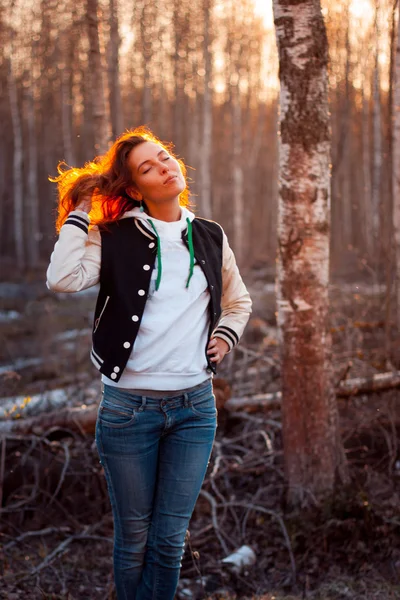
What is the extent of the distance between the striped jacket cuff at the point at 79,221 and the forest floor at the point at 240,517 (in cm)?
170

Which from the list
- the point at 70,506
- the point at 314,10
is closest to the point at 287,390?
the point at 70,506

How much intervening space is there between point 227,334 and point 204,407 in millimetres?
355

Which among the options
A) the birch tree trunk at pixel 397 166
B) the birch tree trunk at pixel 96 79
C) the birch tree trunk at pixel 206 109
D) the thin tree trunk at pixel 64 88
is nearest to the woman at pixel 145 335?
the birch tree trunk at pixel 96 79

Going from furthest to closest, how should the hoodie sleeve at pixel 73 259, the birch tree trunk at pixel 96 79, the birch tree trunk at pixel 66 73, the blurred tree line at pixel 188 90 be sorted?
the birch tree trunk at pixel 66 73 < the blurred tree line at pixel 188 90 < the birch tree trunk at pixel 96 79 < the hoodie sleeve at pixel 73 259

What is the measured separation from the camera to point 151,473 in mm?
2857

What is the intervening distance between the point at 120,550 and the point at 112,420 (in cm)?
57

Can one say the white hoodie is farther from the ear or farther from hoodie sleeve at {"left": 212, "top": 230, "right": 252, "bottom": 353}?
hoodie sleeve at {"left": 212, "top": 230, "right": 252, "bottom": 353}

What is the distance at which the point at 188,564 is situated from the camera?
436 centimetres

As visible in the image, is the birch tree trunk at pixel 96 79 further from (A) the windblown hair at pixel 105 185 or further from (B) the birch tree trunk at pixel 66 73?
(B) the birch tree trunk at pixel 66 73

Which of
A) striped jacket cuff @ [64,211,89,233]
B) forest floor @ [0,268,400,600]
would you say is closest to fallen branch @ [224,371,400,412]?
forest floor @ [0,268,400,600]

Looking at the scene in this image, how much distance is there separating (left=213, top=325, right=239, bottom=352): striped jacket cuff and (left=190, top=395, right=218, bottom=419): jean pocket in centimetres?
26

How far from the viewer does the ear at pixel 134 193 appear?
2.92 meters

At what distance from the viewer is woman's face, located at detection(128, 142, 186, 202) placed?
9.36 feet

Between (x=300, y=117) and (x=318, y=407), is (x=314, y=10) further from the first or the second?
(x=318, y=407)
